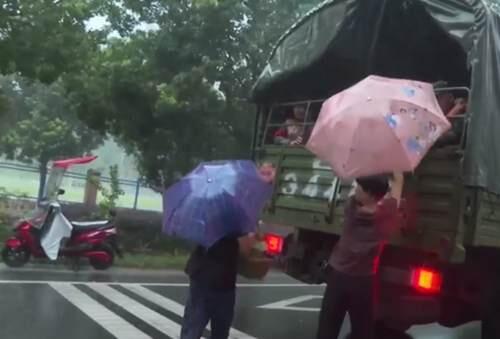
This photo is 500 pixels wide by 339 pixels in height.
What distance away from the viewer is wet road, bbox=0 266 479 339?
708cm

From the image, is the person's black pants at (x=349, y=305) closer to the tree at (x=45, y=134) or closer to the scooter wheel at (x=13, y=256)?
the scooter wheel at (x=13, y=256)

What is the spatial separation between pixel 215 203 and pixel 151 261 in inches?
328

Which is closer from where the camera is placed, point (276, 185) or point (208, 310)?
point (208, 310)

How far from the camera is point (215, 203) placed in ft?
14.6

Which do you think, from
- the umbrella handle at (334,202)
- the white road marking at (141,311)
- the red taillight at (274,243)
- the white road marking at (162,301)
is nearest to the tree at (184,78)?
the white road marking at (162,301)

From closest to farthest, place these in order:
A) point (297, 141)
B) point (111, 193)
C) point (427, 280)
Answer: point (427, 280) < point (297, 141) < point (111, 193)

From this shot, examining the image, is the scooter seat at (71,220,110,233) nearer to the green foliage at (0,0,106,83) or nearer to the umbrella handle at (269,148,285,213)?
the green foliage at (0,0,106,83)

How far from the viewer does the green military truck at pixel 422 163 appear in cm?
476

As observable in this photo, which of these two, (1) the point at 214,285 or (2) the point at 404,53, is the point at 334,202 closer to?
(1) the point at 214,285

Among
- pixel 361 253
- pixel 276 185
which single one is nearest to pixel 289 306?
pixel 276 185

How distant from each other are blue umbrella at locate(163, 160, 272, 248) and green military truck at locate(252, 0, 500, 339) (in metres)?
1.08

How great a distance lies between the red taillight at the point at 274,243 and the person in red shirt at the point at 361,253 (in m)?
2.17

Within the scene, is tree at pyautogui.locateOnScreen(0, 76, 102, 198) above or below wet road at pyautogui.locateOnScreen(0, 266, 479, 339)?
above

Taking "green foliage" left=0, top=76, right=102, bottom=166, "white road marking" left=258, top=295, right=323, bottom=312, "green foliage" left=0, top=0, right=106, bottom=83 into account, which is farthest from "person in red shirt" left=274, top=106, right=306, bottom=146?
"green foliage" left=0, top=76, right=102, bottom=166
